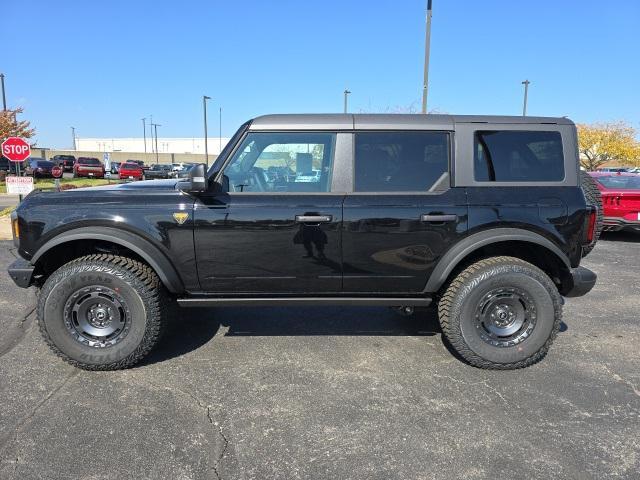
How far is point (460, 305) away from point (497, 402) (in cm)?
75

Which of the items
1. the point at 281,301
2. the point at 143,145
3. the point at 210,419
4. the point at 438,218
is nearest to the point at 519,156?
the point at 438,218

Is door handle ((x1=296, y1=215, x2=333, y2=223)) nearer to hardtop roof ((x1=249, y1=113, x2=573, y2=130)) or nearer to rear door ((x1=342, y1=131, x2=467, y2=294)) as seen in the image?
rear door ((x1=342, y1=131, x2=467, y2=294))

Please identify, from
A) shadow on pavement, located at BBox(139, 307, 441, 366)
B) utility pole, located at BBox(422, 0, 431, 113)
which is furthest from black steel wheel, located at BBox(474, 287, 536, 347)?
utility pole, located at BBox(422, 0, 431, 113)

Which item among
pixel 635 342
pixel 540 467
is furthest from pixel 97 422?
pixel 635 342

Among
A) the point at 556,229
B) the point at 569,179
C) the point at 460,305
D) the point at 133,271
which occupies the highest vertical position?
the point at 569,179

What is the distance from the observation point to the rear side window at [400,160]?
11.3ft

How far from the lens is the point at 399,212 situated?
131 inches

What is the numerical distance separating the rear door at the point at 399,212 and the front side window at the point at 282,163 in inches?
9.8

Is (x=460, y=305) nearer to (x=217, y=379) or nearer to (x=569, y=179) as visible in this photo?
(x=569, y=179)

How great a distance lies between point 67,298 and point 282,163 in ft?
6.34

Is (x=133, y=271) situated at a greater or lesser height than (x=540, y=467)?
greater

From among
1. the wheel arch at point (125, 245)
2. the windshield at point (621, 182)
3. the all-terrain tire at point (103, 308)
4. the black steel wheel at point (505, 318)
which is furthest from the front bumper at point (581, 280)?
the windshield at point (621, 182)

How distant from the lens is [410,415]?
2.84m

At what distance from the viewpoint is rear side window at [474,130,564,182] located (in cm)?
347
